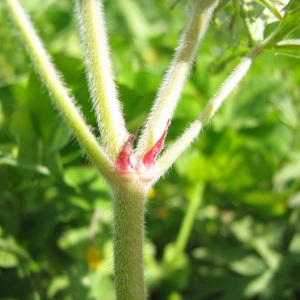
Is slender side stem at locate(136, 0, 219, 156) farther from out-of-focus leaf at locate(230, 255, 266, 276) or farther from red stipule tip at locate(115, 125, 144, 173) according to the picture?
out-of-focus leaf at locate(230, 255, 266, 276)

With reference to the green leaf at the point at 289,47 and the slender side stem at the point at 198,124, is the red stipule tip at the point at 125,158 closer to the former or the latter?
the slender side stem at the point at 198,124

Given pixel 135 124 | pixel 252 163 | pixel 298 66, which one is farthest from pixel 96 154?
pixel 298 66

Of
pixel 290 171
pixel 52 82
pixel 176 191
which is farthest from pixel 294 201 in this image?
pixel 52 82

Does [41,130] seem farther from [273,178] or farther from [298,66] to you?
[298,66]

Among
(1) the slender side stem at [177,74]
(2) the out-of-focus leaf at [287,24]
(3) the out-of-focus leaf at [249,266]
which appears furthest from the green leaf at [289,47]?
(3) the out-of-focus leaf at [249,266]

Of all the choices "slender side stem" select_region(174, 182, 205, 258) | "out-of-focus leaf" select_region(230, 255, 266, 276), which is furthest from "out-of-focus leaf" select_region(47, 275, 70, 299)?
"out-of-focus leaf" select_region(230, 255, 266, 276)

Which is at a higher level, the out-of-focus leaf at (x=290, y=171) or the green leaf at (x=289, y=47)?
the green leaf at (x=289, y=47)
